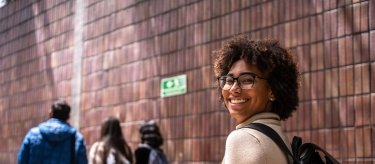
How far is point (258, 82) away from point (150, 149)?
4357 mm

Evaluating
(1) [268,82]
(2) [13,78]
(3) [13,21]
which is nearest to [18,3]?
(3) [13,21]

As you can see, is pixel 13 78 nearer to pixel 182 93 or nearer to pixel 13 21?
pixel 13 21

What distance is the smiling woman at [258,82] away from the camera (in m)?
2.80

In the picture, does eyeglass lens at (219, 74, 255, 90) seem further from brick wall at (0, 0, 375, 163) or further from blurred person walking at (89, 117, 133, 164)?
blurred person walking at (89, 117, 133, 164)

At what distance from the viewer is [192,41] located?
7973 mm

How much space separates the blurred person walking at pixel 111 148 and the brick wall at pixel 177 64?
98 cm

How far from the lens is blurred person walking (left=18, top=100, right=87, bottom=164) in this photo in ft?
23.3

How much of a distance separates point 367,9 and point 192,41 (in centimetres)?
265

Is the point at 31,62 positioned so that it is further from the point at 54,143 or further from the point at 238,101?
the point at 238,101

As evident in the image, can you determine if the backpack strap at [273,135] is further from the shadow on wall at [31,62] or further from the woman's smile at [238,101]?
the shadow on wall at [31,62]

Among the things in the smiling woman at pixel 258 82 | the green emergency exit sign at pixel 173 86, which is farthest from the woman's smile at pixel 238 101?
the green emergency exit sign at pixel 173 86

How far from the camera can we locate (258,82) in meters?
2.80

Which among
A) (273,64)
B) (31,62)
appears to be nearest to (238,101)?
(273,64)

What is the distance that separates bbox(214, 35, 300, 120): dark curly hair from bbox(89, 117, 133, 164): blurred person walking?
4.16 meters
